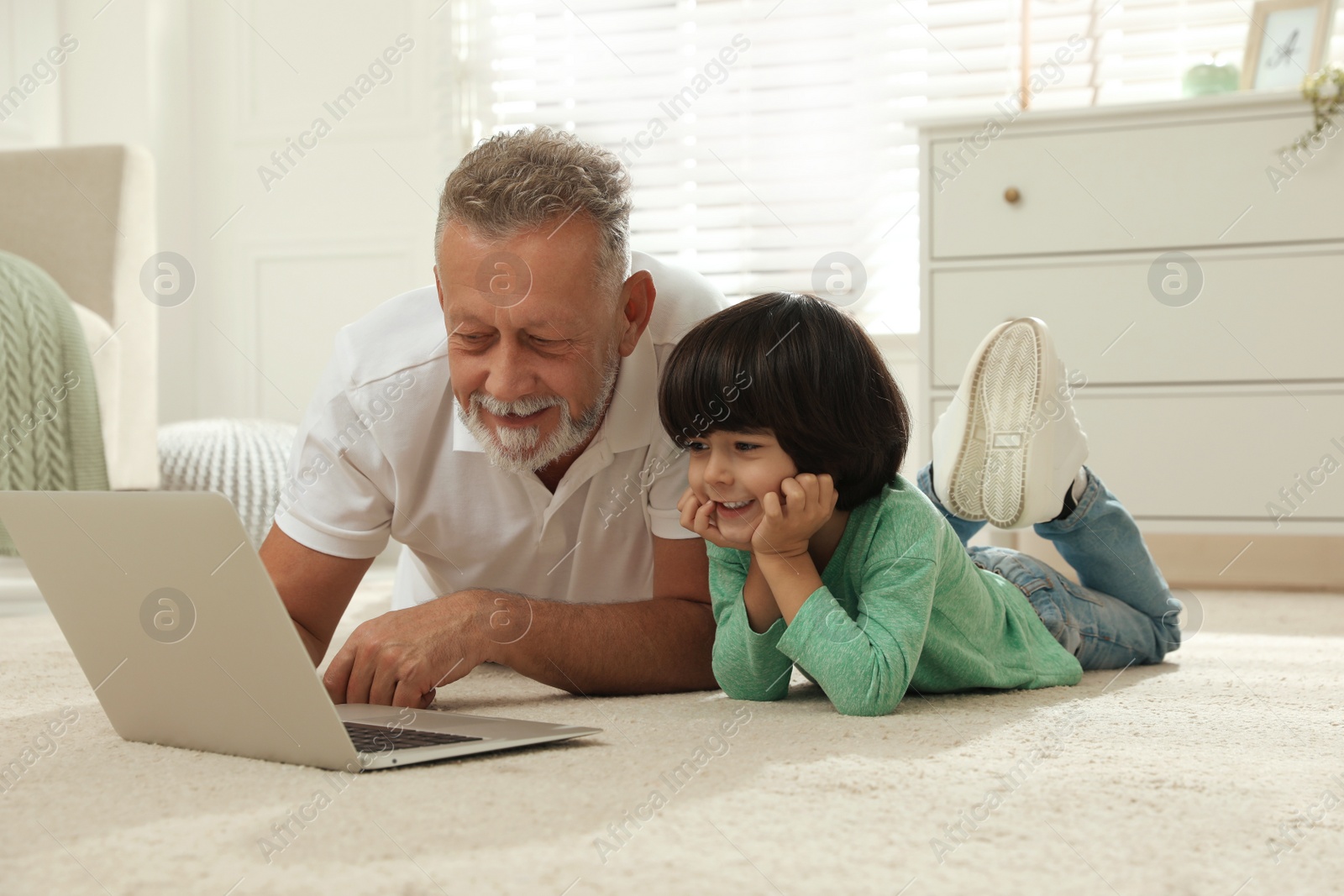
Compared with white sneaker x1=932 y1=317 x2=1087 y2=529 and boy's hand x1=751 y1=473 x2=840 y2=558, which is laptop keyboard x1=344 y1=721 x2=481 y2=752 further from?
white sneaker x1=932 y1=317 x2=1087 y2=529

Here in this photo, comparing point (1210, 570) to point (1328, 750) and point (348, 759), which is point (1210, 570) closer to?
point (1328, 750)

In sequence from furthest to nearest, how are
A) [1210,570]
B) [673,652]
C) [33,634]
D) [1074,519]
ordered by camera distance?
1. [1210,570]
2. [33,634]
3. [1074,519]
4. [673,652]

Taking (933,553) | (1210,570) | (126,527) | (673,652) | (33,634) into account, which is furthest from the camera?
(1210,570)

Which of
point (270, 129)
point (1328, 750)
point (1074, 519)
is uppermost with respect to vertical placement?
point (270, 129)

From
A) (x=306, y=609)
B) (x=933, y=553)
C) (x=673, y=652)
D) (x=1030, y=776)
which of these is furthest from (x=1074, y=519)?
(x=306, y=609)

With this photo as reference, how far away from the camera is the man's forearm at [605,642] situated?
1090mm

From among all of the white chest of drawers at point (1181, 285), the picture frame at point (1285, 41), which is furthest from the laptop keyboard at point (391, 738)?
the picture frame at point (1285, 41)

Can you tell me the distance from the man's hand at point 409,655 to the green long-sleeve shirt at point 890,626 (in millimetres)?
244

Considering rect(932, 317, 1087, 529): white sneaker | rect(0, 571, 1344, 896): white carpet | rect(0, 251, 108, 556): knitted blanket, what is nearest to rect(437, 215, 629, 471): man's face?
rect(0, 571, 1344, 896): white carpet

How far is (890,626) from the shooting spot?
3.34 feet

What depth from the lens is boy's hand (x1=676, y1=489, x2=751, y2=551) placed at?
105 centimetres

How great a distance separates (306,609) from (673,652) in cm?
40

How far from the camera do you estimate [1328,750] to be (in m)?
0.91

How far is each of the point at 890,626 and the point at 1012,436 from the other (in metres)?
0.40
